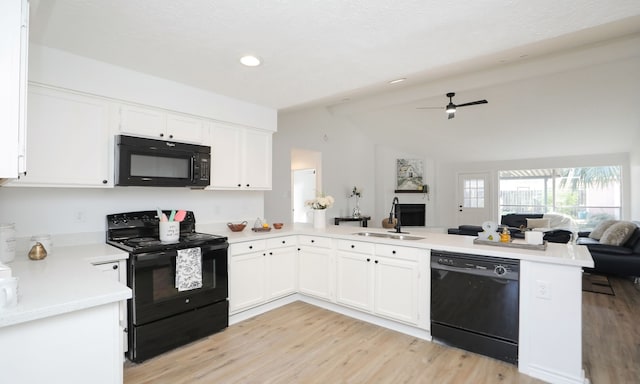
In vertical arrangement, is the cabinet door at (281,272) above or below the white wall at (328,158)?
below

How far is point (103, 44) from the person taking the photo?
2.23 meters

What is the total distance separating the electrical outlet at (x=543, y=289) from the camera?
2.22m

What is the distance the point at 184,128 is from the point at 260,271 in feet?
5.35

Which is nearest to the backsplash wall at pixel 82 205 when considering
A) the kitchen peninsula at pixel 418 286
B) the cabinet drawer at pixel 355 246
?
the kitchen peninsula at pixel 418 286

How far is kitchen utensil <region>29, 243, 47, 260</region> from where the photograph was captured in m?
2.02

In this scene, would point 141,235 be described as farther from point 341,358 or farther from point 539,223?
point 539,223

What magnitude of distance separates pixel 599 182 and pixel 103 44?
9.20 meters

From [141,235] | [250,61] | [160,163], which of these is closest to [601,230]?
[250,61]

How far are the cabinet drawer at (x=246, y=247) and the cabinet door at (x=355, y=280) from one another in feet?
2.68

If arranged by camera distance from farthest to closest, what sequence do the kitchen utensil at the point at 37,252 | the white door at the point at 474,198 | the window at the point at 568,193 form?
the white door at the point at 474,198 → the window at the point at 568,193 → the kitchen utensil at the point at 37,252

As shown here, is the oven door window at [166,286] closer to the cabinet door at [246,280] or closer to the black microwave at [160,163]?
the cabinet door at [246,280]

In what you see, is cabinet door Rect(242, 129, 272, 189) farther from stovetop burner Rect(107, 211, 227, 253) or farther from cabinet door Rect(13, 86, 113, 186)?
cabinet door Rect(13, 86, 113, 186)

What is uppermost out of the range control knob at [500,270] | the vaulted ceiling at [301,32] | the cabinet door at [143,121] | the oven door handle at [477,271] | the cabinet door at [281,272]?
the vaulted ceiling at [301,32]

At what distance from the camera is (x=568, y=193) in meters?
7.46
